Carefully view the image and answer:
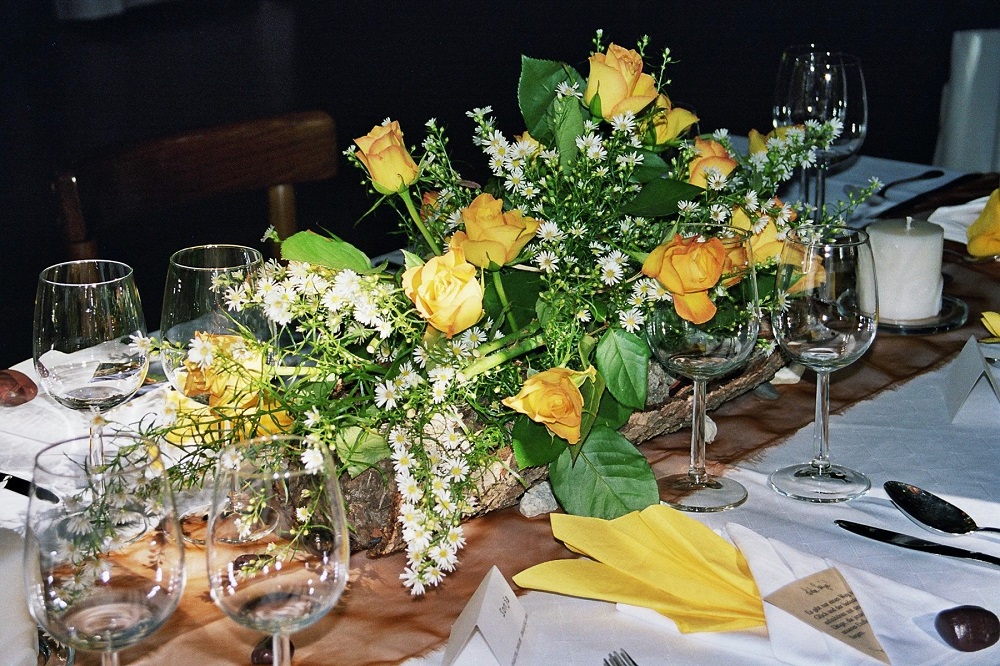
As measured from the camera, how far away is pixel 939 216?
1908 mm

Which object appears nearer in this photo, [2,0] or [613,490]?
[613,490]

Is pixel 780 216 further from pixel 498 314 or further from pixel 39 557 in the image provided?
pixel 39 557

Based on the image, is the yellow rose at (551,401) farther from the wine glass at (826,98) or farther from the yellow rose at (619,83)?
the wine glass at (826,98)

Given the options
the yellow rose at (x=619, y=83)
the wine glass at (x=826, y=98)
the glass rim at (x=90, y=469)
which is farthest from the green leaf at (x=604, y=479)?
the wine glass at (x=826, y=98)

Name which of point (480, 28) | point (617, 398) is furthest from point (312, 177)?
point (617, 398)

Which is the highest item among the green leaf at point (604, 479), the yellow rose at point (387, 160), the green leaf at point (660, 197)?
the yellow rose at point (387, 160)

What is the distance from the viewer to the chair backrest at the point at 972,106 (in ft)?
8.75

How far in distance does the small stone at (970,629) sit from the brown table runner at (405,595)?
32 cm

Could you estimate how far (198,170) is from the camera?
1.89 meters

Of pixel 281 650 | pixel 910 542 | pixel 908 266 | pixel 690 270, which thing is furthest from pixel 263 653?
pixel 908 266

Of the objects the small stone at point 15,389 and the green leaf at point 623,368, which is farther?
the small stone at point 15,389

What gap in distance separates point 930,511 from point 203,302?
0.71m

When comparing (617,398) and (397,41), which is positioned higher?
(397,41)

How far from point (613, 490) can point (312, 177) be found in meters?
1.17
